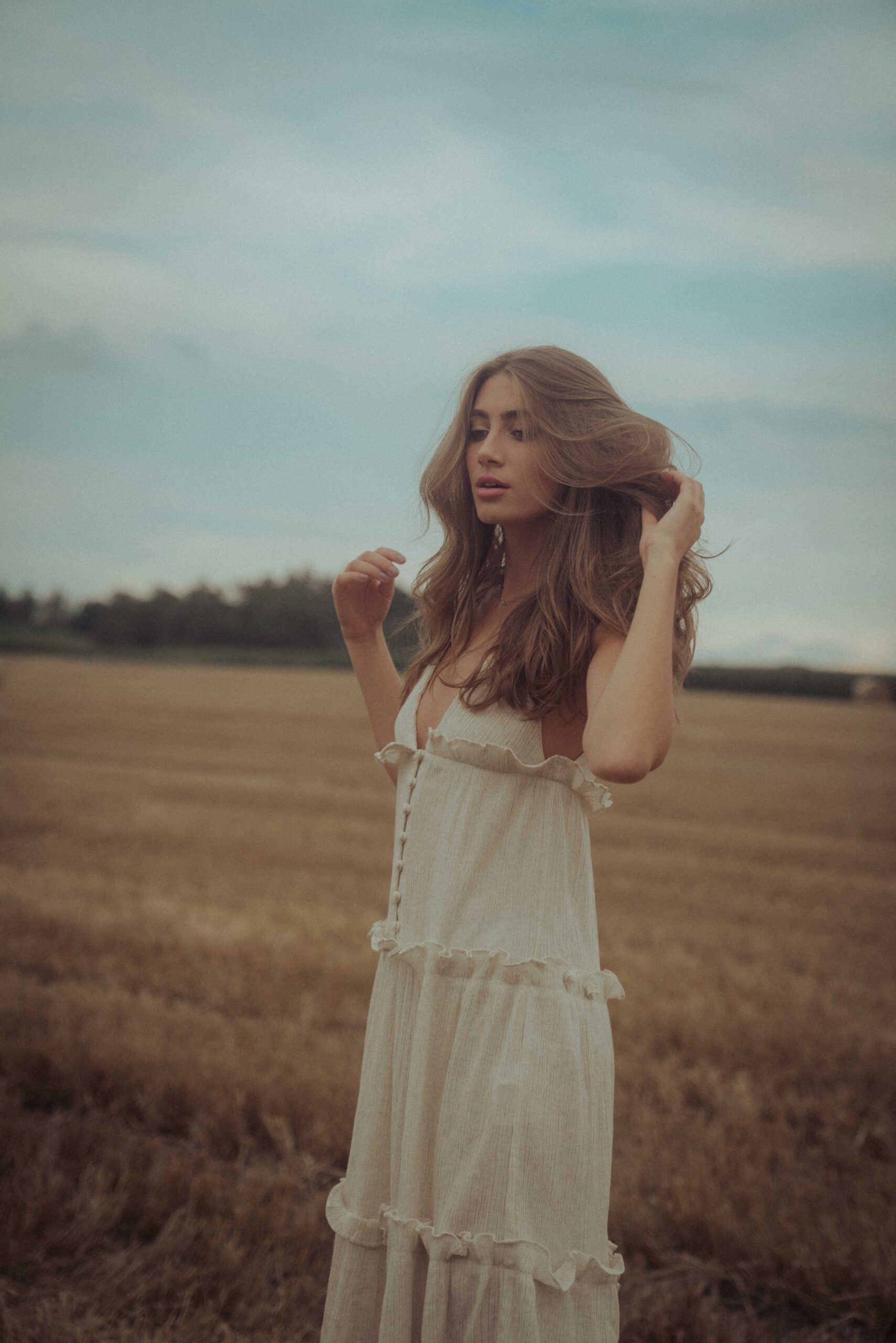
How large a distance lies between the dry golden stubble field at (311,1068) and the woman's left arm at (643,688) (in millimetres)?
2084

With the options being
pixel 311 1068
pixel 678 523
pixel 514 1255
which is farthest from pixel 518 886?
pixel 311 1068

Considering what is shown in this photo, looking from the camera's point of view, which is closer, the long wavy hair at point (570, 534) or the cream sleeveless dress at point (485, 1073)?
the cream sleeveless dress at point (485, 1073)

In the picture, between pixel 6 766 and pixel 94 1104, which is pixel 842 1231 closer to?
pixel 94 1104

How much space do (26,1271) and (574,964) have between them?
2.20m

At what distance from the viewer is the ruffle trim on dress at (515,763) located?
6.48 feet

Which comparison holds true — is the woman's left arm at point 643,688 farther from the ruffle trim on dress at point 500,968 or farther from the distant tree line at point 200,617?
the distant tree line at point 200,617

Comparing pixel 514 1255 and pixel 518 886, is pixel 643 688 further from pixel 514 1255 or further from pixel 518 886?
pixel 514 1255

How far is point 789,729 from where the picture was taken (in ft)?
83.9

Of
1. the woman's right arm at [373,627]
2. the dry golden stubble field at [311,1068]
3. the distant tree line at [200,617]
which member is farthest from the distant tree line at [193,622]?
the woman's right arm at [373,627]

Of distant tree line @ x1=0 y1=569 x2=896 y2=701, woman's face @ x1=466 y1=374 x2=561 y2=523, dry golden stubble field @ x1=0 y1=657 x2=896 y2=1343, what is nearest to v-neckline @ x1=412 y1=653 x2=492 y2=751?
woman's face @ x1=466 y1=374 x2=561 y2=523

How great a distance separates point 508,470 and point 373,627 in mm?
550

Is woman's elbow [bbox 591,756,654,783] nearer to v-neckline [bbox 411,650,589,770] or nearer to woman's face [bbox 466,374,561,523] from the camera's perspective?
v-neckline [bbox 411,650,589,770]

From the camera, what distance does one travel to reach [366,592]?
2.38 metres

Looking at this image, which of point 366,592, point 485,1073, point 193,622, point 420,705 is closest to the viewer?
point 485,1073
